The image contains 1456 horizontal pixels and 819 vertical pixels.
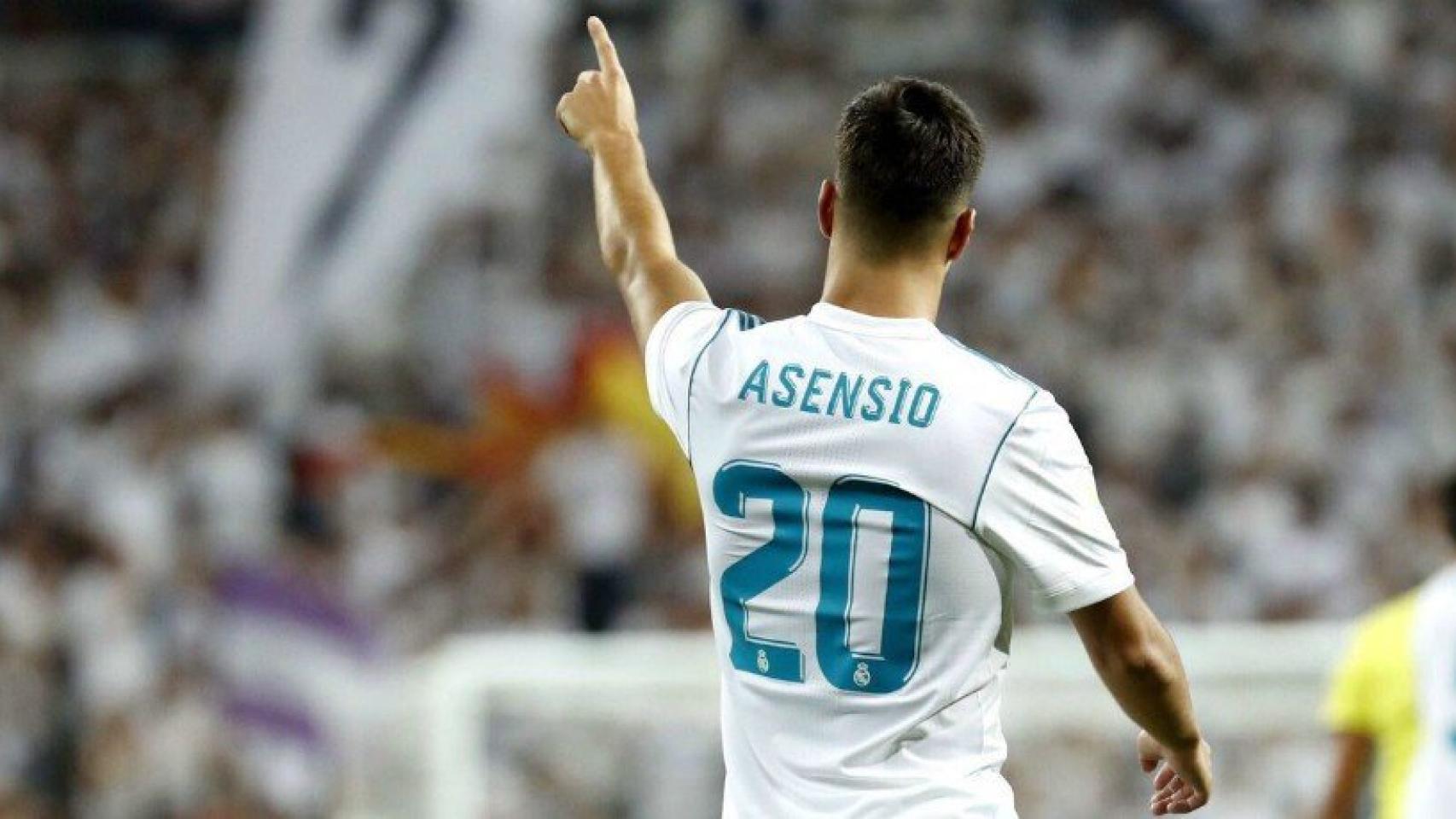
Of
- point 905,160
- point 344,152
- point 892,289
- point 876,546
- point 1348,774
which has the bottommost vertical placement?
point 1348,774

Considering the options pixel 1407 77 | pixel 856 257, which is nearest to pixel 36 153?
pixel 1407 77

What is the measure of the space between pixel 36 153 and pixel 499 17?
424 cm

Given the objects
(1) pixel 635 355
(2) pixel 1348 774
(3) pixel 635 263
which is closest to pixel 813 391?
(3) pixel 635 263

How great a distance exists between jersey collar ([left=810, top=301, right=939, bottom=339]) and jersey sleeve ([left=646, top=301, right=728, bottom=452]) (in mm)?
138

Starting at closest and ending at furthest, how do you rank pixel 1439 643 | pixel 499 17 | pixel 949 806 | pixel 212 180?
pixel 949 806 → pixel 1439 643 → pixel 499 17 → pixel 212 180

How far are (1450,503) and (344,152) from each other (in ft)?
17.7

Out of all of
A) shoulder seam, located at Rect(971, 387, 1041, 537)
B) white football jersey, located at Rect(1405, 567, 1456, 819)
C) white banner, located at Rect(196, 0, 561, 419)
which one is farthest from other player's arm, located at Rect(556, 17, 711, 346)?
white banner, located at Rect(196, 0, 561, 419)

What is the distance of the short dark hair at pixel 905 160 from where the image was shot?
8.75ft

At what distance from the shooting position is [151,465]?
33.8 feet

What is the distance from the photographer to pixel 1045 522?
2590mm

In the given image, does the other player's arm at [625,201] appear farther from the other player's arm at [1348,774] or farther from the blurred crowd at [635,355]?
the blurred crowd at [635,355]

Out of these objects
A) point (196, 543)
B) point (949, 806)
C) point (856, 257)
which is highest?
point (856, 257)

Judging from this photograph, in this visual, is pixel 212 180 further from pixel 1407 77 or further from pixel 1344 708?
pixel 1344 708

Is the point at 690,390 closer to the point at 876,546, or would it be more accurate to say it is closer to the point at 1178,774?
the point at 876,546
